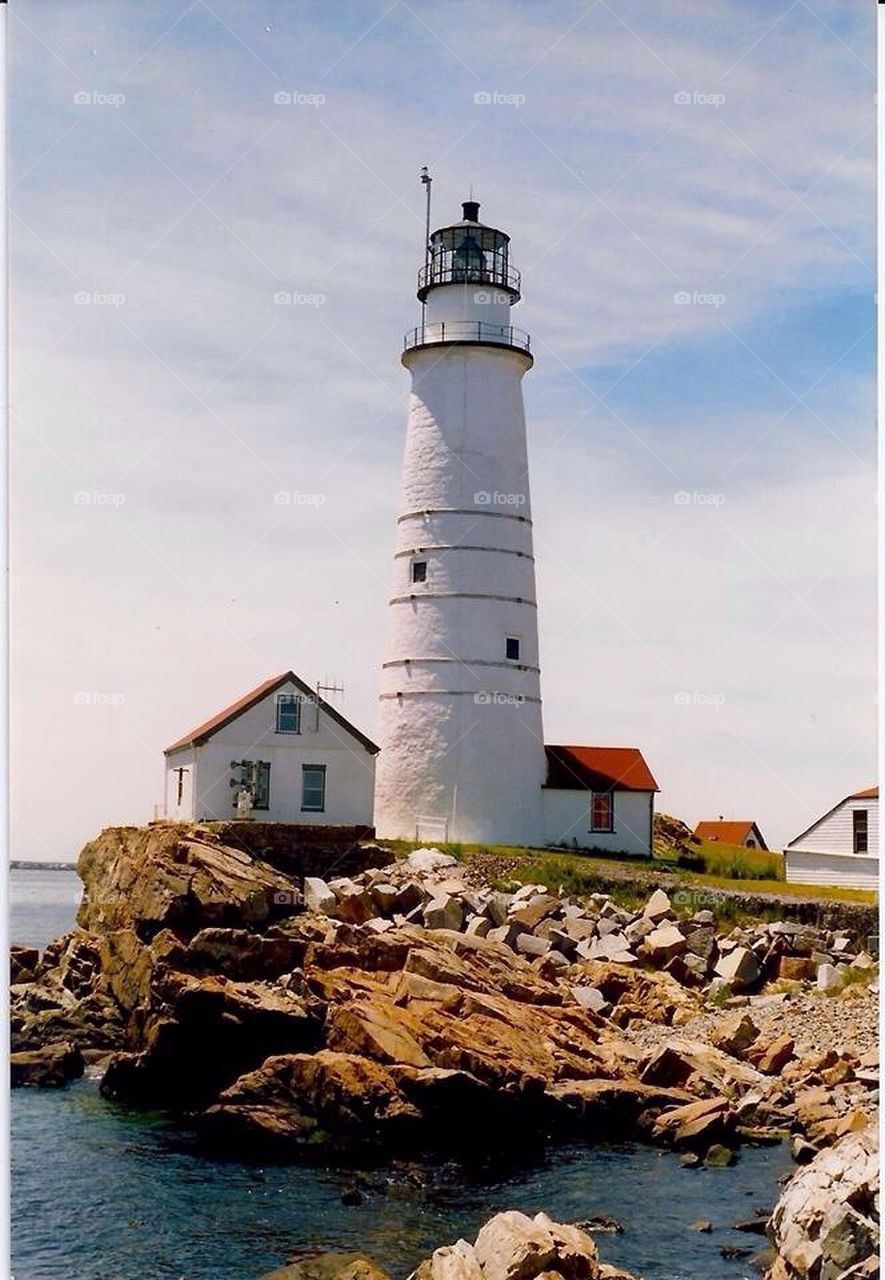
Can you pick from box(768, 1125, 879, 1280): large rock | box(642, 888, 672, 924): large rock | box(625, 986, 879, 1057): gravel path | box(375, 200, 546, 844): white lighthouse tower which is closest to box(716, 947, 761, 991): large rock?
box(625, 986, 879, 1057): gravel path

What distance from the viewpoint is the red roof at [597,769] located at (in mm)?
24969

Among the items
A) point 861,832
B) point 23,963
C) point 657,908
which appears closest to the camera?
point 23,963

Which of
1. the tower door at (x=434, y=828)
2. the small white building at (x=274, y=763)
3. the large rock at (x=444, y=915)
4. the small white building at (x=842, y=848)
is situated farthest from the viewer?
the tower door at (x=434, y=828)

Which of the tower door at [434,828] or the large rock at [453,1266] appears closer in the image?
the large rock at [453,1266]

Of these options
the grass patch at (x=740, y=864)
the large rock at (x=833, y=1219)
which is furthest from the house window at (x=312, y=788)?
the large rock at (x=833, y=1219)

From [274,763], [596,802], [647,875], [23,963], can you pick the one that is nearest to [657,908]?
[647,875]

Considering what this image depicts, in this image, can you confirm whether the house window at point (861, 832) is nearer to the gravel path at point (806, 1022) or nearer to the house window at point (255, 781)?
the gravel path at point (806, 1022)

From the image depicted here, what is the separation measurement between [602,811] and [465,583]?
184 inches

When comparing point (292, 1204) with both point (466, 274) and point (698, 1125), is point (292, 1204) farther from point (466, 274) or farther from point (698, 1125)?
point (466, 274)

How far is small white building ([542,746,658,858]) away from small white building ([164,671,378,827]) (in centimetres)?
365

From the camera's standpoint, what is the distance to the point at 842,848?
72.2 ft

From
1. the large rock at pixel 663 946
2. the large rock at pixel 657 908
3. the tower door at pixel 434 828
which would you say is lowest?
the large rock at pixel 663 946

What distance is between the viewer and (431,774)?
2402cm

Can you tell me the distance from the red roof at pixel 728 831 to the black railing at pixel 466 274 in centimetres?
1135
